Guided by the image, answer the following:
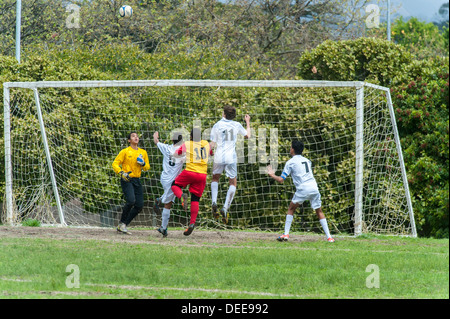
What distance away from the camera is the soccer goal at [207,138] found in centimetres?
1267

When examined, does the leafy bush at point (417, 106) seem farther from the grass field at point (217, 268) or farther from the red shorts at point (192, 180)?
the red shorts at point (192, 180)

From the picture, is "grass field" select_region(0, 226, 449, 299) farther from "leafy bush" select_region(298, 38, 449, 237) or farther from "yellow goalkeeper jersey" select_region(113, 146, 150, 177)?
"leafy bush" select_region(298, 38, 449, 237)

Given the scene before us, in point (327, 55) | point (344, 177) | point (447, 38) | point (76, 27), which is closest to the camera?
point (447, 38)

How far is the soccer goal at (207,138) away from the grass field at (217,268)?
7.79ft

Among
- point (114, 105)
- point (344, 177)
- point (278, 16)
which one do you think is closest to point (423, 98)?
point (344, 177)

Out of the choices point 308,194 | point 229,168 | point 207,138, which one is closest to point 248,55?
point 207,138

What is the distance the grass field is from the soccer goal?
→ 2.37 metres

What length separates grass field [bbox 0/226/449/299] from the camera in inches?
245

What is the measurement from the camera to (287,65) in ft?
83.0

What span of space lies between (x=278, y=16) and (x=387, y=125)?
12.7 metres

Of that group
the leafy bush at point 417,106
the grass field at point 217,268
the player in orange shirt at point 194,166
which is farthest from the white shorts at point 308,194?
the leafy bush at point 417,106

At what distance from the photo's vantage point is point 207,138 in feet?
44.0

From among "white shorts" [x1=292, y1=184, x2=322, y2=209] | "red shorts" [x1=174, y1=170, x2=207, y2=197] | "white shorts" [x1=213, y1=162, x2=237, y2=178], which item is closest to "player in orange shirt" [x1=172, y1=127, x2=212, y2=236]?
"red shorts" [x1=174, y1=170, x2=207, y2=197]

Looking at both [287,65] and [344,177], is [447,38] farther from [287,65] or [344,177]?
[287,65]
